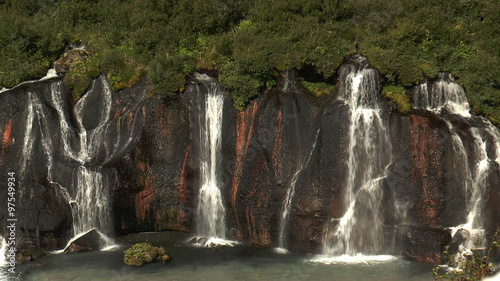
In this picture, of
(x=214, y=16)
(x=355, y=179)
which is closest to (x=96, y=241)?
(x=355, y=179)

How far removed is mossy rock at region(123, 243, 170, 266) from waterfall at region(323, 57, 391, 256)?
676 cm

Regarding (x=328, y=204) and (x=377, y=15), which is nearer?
(x=328, y=204)

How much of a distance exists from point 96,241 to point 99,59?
30.6 ft

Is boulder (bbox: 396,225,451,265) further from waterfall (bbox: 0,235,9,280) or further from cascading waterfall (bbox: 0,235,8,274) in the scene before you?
cascading waterfall (bbox: 0,235,8,274)

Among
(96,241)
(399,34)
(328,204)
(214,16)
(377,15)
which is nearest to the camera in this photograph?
(328,204)

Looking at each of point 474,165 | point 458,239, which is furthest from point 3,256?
point 474,165

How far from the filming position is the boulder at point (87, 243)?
2284 cm

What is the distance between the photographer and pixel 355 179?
861 inches

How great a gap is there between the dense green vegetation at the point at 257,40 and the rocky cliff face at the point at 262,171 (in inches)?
58.5

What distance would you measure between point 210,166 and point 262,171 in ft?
9.19

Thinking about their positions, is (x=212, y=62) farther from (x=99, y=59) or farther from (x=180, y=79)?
(x=99, y=59)

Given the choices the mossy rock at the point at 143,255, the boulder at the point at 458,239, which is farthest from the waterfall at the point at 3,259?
→ the boulder at the point at 458,239

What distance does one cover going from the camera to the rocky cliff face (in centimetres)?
2088

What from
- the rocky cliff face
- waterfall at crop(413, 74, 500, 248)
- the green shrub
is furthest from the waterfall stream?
waterfall at crop(413, 74, 500, 248)
